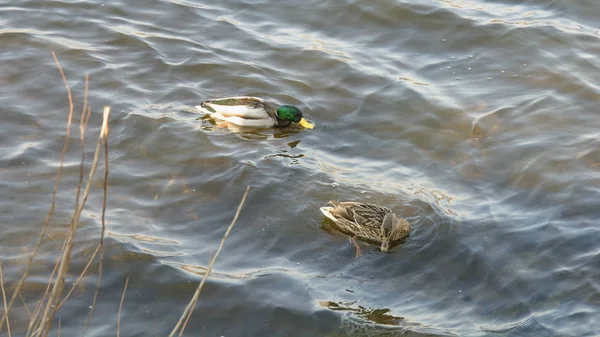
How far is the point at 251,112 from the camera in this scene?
9.38 m

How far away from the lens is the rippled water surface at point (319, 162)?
20.6 feet

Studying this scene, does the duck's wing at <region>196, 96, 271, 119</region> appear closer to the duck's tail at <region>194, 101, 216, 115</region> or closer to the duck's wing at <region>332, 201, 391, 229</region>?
the duck's tail at <region>194, 101, 216, 115</region>

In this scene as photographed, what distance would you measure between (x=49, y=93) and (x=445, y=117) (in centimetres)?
456

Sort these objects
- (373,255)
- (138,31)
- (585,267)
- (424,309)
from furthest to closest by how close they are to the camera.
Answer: (138,31)
(373,255)
(585,267)
(424,309)

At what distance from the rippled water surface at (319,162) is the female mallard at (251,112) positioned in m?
0.14

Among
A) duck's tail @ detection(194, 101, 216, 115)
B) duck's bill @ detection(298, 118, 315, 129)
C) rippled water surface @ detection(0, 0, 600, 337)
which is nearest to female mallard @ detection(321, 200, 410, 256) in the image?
rippled water surface @ detection(0, 0, 600, 337)

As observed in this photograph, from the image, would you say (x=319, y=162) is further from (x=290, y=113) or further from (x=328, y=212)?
(x=328, y=212)

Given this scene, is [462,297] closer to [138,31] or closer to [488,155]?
[488,155]

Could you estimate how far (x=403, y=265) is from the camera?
6.90 m

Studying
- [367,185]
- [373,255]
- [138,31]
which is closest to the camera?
[373,255]

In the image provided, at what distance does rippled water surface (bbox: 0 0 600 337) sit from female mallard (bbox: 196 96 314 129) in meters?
0.14

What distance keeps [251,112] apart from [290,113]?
44 centimetres

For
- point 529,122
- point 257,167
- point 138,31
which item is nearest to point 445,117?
point 529,122

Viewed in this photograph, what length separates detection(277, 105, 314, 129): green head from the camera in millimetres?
9336
